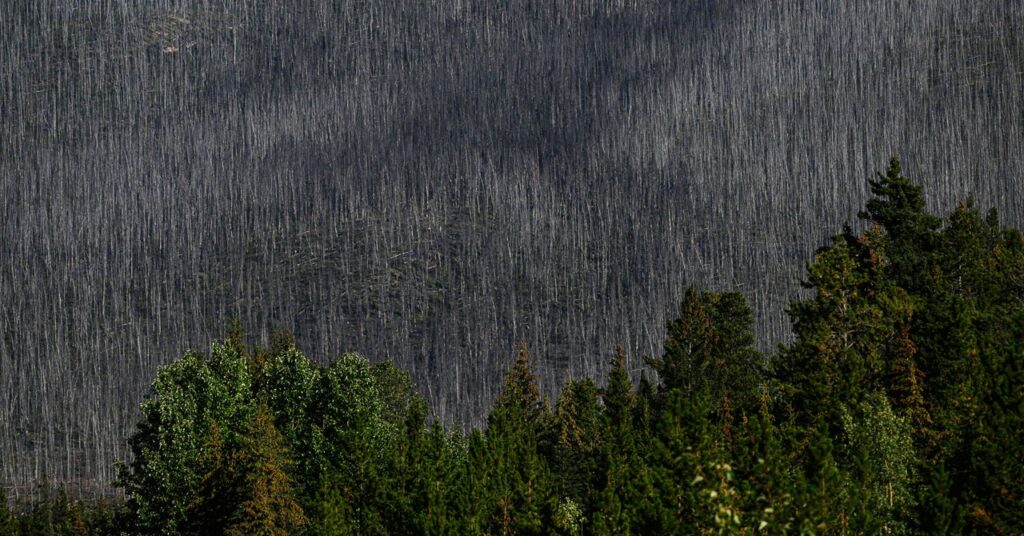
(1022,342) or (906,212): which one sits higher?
(906,212)

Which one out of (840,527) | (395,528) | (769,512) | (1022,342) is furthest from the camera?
(395,528)

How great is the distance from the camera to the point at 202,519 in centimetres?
6844

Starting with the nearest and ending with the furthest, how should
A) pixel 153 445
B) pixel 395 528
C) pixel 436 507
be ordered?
pixel 436 507
pixel 395 528
pixel 153 445

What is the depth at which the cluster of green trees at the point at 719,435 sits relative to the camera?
116 feet

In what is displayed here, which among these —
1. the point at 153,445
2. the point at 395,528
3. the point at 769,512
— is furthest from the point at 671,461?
the point at 153,445

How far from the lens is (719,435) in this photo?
176 feet

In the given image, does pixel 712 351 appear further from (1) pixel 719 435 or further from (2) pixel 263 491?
(2) pixel 263 491

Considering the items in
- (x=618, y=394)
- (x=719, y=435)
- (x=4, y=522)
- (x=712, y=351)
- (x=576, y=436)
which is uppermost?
(x=712, y=351)

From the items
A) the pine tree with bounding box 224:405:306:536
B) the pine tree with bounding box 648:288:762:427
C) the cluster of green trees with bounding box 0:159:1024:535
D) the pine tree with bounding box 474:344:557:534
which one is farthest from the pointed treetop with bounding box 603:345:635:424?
the pine tree with bounding box 224:405:306:536

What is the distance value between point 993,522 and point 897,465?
744 cm

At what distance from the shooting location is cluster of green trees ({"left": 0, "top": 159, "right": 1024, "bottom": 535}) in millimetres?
35500

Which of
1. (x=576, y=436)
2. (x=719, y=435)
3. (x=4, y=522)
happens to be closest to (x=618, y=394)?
(x=576, y=436)

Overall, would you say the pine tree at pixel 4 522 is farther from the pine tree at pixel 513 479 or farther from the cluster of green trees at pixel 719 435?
the pine tree at pixel 513 479

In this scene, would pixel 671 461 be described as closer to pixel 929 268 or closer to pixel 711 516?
pixel 711 516
